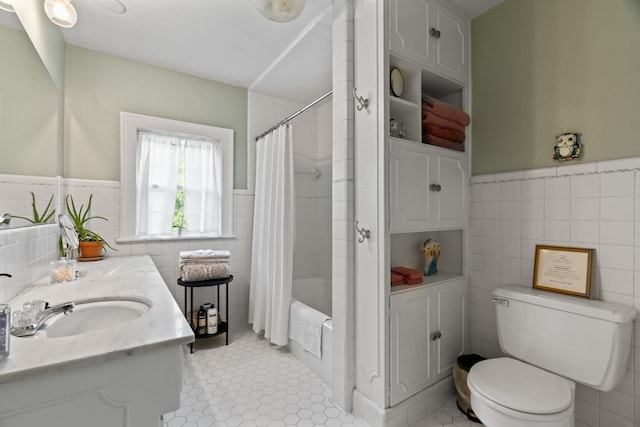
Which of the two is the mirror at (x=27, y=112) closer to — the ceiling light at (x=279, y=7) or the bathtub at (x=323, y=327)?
the ceiling light at (x=279, y=7)

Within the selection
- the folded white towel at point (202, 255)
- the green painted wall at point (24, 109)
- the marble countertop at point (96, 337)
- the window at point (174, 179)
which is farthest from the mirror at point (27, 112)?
the folded white towel at point (202, 255)

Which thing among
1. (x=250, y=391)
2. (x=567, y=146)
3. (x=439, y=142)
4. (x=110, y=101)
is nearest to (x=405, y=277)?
(x=439, y=142)

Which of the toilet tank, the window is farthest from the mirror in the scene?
the toilet tank

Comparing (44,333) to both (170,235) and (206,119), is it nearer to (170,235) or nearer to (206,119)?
(170,235)

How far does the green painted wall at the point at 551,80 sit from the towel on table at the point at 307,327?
1510 mm

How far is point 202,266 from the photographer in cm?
247

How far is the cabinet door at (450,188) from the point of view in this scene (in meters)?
1.82

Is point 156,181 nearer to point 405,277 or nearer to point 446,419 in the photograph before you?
point 405,277

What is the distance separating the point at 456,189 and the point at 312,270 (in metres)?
1.93

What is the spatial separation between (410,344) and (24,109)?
87.5 inches

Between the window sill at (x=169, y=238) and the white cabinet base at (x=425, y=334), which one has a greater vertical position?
the window sill at (x=169, y=238)

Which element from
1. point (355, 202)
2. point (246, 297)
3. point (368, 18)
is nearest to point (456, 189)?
point (355, 202)

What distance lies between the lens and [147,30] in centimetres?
215

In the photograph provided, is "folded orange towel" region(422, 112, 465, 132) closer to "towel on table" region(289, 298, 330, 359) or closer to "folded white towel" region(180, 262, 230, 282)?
"towel on table" region(289, 298, 330, 359)
